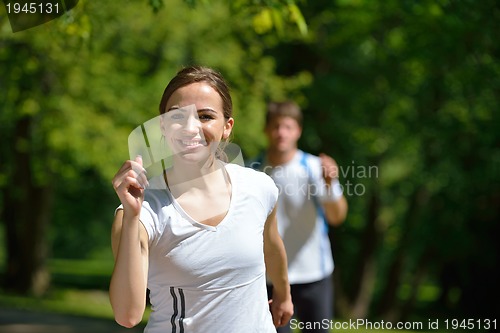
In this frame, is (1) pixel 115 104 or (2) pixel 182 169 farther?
(1) pixel 115 104

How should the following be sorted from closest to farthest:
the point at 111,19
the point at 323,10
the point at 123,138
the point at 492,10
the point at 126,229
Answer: the point at 126,229, the point at 492,10, the point at 111,19, the point at 123,138, the point at 323,10

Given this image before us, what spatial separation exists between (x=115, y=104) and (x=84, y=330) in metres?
6.86

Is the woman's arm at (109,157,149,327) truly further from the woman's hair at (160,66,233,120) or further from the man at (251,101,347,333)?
the man at (251,101,347,333)

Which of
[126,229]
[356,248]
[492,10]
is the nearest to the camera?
[126,229]

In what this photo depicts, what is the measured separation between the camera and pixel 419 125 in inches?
782

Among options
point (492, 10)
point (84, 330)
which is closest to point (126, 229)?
point (492, 10)

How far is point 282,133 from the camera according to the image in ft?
19.4

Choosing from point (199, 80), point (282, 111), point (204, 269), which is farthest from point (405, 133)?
point (204, 269)

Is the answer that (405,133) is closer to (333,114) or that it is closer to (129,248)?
(333,114)

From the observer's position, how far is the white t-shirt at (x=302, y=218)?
580cm

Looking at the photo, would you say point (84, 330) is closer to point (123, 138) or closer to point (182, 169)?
point (123, 138)

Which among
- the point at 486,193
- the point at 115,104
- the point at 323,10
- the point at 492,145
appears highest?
the point at 323,10

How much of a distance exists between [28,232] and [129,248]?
2012 cm

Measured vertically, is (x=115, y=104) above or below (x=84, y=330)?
above
